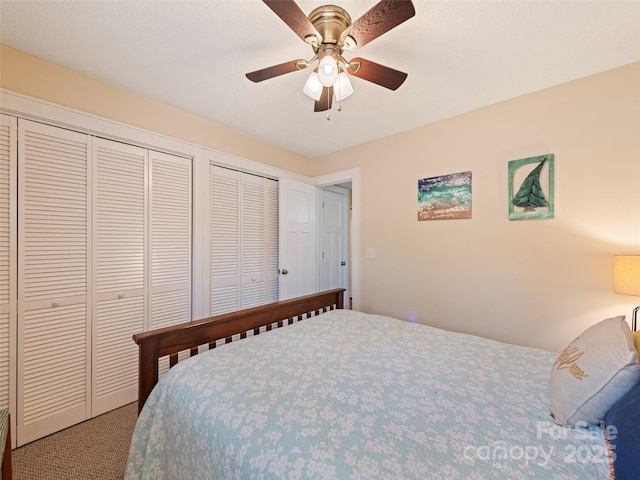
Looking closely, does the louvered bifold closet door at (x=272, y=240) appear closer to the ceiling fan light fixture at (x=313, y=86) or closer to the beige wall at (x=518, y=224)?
the beige wall at (x=518, y=224)

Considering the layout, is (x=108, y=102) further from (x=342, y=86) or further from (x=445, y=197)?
(x=445, y=197)

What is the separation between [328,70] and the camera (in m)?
1.24

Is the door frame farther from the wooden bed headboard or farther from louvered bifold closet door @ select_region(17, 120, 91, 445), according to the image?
louvered bifold closet door @ select_region(17, 120, 91, 445)

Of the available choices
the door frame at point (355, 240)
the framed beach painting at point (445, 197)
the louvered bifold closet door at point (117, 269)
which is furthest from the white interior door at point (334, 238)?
the louvered bifold closet door at point (117, 269)

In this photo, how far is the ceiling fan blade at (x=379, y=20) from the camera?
3.29 feet

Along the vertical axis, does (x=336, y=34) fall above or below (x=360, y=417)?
above

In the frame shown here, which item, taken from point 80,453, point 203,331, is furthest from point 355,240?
point 80,453

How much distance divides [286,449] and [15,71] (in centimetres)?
250

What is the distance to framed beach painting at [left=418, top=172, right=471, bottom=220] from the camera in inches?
91.0

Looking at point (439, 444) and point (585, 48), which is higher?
point (585, 48)

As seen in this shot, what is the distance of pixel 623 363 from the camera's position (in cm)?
79

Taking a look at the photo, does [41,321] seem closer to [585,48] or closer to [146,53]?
[146,53]

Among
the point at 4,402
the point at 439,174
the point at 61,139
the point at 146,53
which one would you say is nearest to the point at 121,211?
the point at 61,139

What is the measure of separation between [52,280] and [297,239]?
6.92 feet
